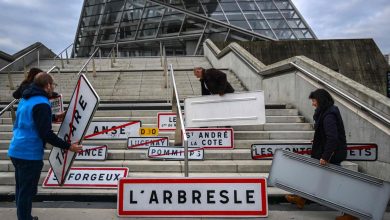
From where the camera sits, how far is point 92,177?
5.45m

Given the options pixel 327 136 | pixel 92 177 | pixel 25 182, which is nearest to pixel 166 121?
pixel 92 177

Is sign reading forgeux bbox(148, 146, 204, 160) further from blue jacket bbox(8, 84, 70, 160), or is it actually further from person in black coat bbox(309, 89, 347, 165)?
blue jacket bbox(8, 84, 70, 160)

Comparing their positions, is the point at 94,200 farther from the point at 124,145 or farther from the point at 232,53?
the point at 232,53

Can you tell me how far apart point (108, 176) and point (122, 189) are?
1.27 meters

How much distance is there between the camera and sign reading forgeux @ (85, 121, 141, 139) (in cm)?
675

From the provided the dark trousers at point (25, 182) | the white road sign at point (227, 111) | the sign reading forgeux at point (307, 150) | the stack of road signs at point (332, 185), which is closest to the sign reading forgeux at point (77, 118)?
the dark trousers at point (25, 182)

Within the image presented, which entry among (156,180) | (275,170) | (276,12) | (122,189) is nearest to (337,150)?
(275,170)

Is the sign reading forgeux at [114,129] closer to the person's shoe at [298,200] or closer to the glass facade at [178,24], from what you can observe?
the person's shoe at [298,200]

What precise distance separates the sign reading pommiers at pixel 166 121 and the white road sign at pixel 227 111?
1.31 ft

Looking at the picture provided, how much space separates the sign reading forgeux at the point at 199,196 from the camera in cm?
421

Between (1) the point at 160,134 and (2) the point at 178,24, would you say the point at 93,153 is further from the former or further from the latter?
(2) the point at 178,24

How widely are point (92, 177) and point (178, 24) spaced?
3168 cm

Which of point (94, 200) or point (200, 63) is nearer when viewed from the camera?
point (94, 200)

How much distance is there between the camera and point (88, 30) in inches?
1572
